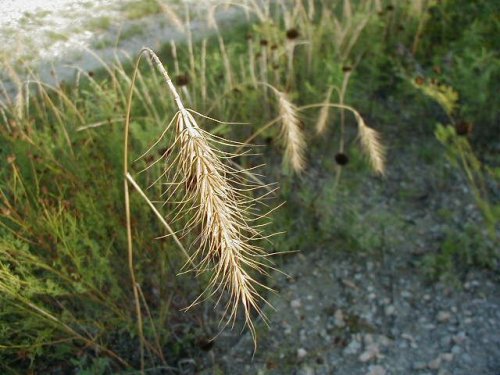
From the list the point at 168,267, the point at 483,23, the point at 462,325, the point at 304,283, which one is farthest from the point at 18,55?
the point at 483,23

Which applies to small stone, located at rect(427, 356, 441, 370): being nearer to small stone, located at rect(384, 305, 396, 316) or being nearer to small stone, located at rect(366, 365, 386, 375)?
small stone, located at rect(366, 365, 386, 375)

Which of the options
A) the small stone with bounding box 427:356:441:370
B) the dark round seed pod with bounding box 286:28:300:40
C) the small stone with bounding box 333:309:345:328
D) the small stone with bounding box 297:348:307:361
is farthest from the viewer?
the dark round seed pod with bounding box 286:28:300:40

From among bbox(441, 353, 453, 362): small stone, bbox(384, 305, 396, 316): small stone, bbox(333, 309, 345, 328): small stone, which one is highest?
bbox(441, 353, 453, 362): small stone

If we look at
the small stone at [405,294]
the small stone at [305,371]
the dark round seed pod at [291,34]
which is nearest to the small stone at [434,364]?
the small stone at [405,294]

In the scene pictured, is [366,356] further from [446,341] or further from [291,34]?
[291,34]

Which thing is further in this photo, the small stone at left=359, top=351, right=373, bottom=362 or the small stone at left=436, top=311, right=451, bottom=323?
the small stone at left=436, top=311, right=451, bottom=323

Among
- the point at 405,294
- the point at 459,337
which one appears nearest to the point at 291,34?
the point at 405,294

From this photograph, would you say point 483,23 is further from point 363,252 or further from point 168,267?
point 168,267

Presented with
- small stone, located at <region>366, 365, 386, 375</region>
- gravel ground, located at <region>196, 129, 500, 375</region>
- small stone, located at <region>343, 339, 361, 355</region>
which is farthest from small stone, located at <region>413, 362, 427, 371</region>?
small stone, located at <region>343, 339, 361, 355</region>

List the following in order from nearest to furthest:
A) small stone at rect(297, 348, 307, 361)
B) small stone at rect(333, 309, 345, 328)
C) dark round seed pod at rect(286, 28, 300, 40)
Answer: small stone at rect(297, 348, 307, 361) → small stone at rect(333, 309, 345, 328) → dark round seed pod at rect(286, 28, 300, 40)
